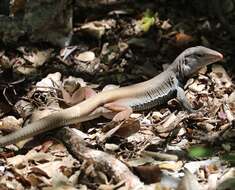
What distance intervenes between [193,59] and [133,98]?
2.51 feet

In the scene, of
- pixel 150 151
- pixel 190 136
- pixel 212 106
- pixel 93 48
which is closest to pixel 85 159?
pixel 150 151

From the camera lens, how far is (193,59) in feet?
19.6

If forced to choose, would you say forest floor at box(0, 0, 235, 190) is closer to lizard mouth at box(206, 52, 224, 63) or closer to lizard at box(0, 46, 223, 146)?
lizard at box(0, 46, 223, 146)

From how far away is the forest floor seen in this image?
15.1 ft

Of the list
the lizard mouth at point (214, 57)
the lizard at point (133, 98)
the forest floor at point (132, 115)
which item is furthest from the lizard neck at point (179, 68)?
the lizard mouth at point (214, 57)

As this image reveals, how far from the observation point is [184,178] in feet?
14.7

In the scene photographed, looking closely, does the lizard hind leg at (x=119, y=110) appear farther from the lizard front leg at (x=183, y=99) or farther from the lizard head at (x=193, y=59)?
the lizard head at (x=193, y=59)

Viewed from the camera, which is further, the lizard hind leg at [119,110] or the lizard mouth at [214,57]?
the lizard mouth at [214,57]

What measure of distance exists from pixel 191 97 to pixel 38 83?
1550 mm

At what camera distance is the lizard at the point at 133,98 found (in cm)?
518

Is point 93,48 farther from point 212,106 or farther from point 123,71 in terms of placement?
point 212,106

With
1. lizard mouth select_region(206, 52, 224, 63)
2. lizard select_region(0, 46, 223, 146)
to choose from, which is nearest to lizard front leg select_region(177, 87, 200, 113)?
lizard select_region(0, 46, 223, 146)

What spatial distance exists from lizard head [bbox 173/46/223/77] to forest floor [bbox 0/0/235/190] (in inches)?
5.9

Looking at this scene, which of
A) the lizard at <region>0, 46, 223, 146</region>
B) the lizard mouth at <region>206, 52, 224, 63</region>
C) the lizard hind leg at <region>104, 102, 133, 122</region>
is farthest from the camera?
the lizard mouth at <region>206, 52, 224, 63</region>
